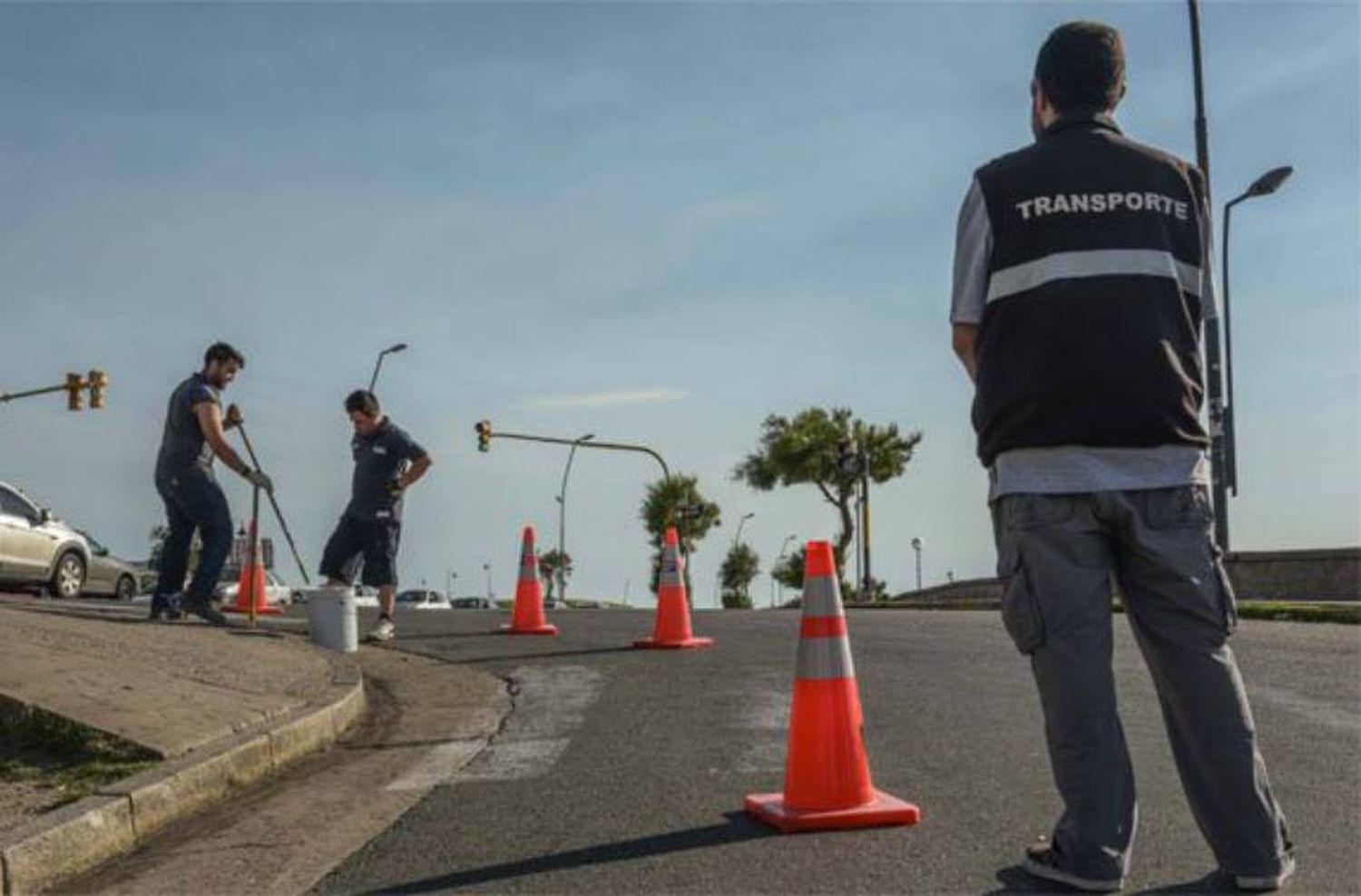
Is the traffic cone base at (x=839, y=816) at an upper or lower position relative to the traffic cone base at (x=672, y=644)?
lower

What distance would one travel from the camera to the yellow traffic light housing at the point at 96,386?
38594mm

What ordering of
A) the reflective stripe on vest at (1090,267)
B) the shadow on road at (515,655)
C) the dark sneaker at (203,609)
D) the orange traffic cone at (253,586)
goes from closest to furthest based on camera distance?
the reflective stripe on vest at (1090,267) → the shadow on road at (515,655) → the dark sneaker at (203,609) → the orange traffic cone at (253,586)

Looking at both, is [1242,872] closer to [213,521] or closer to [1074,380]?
[1074,380]

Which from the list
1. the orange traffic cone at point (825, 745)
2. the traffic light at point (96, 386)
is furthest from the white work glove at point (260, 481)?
the traffic light at point (96, 386)

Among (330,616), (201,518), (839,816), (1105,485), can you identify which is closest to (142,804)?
(839,816)

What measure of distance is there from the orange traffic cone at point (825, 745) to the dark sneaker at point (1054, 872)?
2.73ft

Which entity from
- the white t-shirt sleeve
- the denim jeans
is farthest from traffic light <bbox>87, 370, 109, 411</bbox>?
→ the white t-shirt sleeve

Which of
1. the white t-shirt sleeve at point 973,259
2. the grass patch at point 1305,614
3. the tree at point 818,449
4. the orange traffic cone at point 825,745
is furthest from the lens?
the tree at point 818,449

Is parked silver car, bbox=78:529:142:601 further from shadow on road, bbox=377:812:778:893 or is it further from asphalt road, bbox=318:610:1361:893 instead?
shadow on road, bbox=377:812:778:893

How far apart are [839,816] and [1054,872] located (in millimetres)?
1003

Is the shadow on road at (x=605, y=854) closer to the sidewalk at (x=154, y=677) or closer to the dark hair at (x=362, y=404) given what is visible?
the sidewalk at (x=154, y=677)

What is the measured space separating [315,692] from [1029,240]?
485 cm

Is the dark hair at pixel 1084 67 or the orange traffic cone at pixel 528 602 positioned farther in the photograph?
the orange traffic cone at pixel 528 602

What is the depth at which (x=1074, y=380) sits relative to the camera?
353cm
